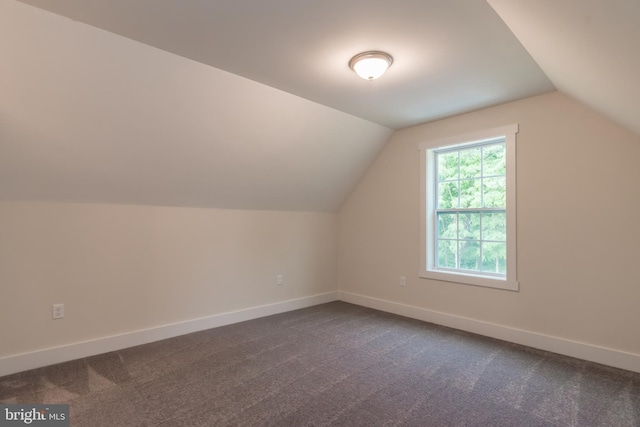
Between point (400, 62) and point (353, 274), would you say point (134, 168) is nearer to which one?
point (400, 62)

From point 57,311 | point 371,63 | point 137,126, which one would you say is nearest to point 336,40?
point 371,63

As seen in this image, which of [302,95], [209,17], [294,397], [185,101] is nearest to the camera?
[209,17]

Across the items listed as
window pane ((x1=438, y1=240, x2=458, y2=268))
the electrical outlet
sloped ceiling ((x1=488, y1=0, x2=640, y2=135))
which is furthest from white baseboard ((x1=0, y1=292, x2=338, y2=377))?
sloped ceiling ((x1=488, y1=0, x2=640, y2=135))

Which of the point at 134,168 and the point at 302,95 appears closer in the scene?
the point at 134,168

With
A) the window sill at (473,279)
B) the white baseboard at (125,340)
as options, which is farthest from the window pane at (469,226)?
the white baseboard at (125,340)

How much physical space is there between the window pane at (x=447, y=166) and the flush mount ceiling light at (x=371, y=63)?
1826 millimetres

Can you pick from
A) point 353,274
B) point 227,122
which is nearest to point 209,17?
point 227,122

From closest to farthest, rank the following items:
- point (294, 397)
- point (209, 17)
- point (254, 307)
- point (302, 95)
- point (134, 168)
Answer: point (209, 17) < point (294, 397) < point (134, 168) < point (302, 95) < point (254, 307)

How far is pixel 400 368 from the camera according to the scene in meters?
2.57

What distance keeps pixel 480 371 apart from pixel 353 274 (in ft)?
7.73

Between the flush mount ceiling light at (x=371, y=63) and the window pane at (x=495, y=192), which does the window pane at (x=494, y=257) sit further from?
the flush mount ceiling light at (x=371, y=63)

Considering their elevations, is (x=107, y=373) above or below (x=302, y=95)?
below

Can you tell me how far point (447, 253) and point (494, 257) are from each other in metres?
0.54

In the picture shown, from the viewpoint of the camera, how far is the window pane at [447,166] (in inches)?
149
